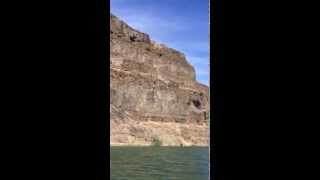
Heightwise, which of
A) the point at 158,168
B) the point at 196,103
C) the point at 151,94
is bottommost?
the point at 158,168

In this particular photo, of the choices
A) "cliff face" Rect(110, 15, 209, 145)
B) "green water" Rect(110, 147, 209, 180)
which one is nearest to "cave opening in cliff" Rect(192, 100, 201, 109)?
"cliff face" Rect(110, 15, 209, 145)

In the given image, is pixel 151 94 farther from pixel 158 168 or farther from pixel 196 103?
pixel 158 168

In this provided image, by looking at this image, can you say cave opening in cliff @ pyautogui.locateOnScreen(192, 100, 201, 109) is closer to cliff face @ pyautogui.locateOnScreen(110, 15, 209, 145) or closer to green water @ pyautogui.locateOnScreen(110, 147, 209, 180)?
cliff face @ pyautogui.locateOnScreen(110, 15, 209, 145)

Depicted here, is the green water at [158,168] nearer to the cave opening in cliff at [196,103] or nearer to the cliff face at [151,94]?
the cliff face at [151,94]

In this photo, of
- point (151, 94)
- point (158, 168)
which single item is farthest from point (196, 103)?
point (158, 168)

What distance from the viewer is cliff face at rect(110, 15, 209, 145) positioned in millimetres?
98562

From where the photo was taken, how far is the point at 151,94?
106 m

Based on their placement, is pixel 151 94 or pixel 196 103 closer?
pixel 151 94
